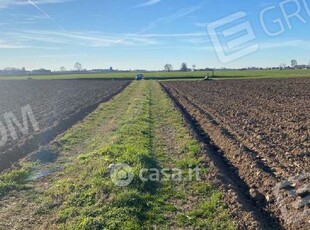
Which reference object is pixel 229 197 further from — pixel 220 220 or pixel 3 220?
pixel 3 220

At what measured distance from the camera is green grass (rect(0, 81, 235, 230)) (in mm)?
6867

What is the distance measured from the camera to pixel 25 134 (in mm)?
Answer: 15664

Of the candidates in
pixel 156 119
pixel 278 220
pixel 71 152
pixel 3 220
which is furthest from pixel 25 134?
pixel 278 220

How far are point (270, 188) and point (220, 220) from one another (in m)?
1.90
